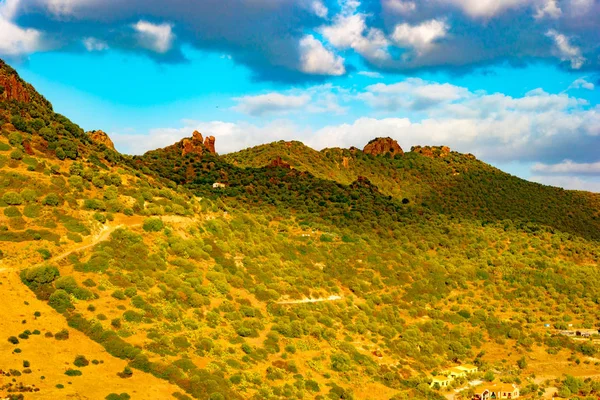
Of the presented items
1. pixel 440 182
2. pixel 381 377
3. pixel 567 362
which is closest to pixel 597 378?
pixel 567 362

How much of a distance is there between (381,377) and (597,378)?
25.9 m

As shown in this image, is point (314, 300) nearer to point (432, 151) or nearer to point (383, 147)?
point (383, 147)

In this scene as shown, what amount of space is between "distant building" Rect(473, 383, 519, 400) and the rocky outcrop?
11559cm

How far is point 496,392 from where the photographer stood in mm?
55969

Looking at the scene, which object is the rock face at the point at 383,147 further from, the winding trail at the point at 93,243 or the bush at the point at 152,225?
the winding trail at the point at 93,243

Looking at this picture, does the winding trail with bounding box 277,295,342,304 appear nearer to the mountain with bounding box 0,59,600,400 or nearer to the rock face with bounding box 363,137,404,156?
the mountain with bounding box 0,59,600,400

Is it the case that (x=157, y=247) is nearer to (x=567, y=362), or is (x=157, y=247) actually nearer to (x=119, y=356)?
(x=119, y=356)

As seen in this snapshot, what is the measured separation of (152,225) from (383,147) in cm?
11188

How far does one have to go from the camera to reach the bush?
62219 millimetres

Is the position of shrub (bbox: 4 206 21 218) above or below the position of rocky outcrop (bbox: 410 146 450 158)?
below

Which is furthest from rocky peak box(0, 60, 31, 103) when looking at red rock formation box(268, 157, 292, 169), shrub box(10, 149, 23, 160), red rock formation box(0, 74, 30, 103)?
red rock formation box(268, 157, 292, 169)

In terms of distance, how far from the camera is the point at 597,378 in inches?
2437

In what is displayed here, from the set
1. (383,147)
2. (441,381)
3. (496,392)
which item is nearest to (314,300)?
(441,381)

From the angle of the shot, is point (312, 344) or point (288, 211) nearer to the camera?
point (312, 344)
